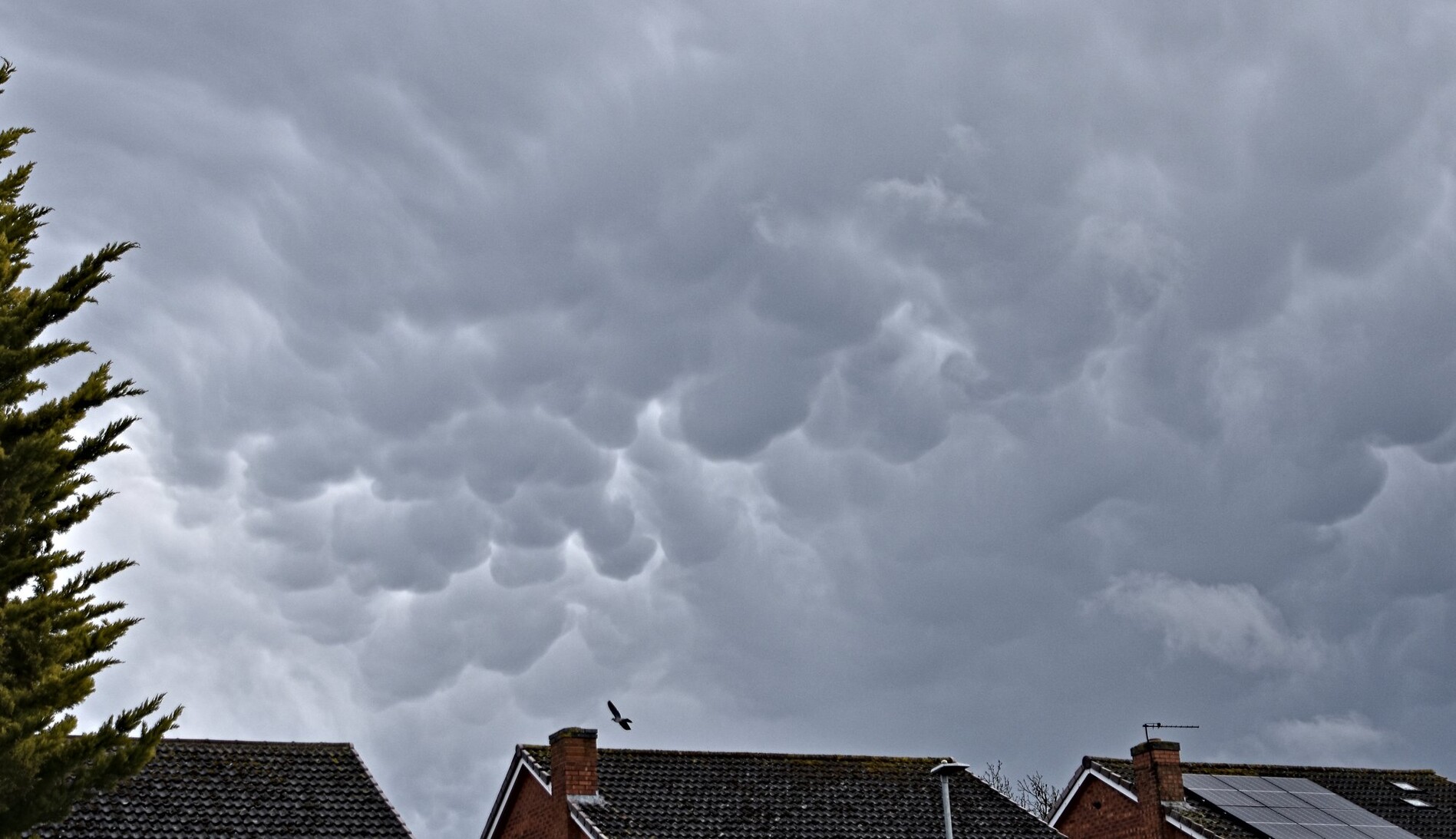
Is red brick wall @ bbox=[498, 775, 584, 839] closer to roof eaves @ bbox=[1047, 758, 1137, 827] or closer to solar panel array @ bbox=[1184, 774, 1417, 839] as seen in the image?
roof eaves @ bbox=[1047, 758, 1137, 827]

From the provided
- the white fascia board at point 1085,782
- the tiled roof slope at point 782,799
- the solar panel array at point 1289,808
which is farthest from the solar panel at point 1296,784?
the tiled roof slope at point 782,799

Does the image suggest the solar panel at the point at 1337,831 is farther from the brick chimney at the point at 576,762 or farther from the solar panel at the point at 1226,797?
the brick chimney at the point at 576,762

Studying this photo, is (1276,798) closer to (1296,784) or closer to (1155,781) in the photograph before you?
(1296,784)

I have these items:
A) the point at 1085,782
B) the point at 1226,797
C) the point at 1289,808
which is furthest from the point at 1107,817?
the point at 1289,808

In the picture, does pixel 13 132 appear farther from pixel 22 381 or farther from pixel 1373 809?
pixel 1373 809

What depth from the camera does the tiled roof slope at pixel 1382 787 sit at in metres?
38.2

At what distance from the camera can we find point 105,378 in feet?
55.9

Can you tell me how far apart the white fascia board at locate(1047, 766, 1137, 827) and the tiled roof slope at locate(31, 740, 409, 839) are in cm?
1871

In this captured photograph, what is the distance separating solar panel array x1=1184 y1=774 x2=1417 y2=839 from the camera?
3475 centimetres

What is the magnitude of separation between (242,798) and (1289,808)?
27.3 m

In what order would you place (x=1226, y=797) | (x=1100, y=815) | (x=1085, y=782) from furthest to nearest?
1. (x=1085, y=782)
2. (x=1226, y=797)
3. (x=1100, y=815)

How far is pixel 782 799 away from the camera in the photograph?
32.0m

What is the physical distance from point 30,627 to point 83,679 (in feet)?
3.13

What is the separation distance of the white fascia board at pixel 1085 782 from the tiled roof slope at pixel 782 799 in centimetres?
286
